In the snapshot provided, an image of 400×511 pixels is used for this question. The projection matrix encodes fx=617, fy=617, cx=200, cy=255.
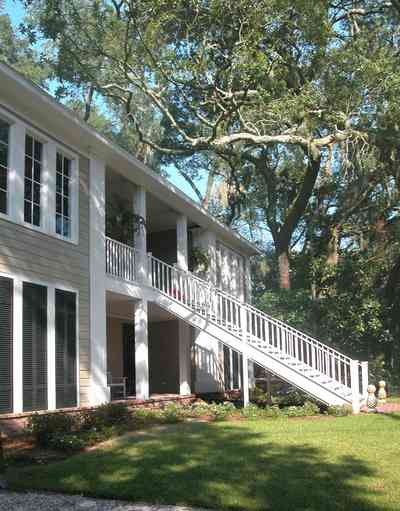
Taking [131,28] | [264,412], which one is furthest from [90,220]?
[131,28]

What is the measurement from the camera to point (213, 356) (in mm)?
18281

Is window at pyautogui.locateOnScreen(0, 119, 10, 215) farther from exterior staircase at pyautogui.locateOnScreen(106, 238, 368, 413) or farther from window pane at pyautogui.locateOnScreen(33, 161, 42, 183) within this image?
exterior staircase at pyautogui.locateOnScreen(106, 238, 368, 413)

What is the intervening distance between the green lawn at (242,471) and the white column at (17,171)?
412 centimetres

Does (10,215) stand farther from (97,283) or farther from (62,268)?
(97,283)

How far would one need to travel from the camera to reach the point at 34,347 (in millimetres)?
10352

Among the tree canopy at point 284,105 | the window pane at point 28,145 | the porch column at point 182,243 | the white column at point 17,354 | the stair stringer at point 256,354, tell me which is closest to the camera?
the white column at point 17,354

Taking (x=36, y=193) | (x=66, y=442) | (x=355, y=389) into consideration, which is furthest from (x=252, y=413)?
(x=36, y=193)

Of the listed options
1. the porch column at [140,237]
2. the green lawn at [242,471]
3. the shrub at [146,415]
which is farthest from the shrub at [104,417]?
the porch column at [140,237]

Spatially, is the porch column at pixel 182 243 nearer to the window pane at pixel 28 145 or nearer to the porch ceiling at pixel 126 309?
the porch ceiling at pixel 126 309

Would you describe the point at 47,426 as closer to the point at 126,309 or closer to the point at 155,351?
the point at 126,309

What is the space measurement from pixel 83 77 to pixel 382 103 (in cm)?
1338

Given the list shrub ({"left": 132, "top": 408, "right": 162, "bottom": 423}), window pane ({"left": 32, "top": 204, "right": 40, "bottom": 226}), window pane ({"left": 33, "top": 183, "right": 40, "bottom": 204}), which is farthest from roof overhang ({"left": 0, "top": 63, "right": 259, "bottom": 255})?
shrub ({"left": 132, "top": 408, "right": 162, "bottom": 423})

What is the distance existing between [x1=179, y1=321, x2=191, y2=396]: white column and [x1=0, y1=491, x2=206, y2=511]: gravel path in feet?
34.3

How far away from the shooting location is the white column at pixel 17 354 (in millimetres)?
9773
